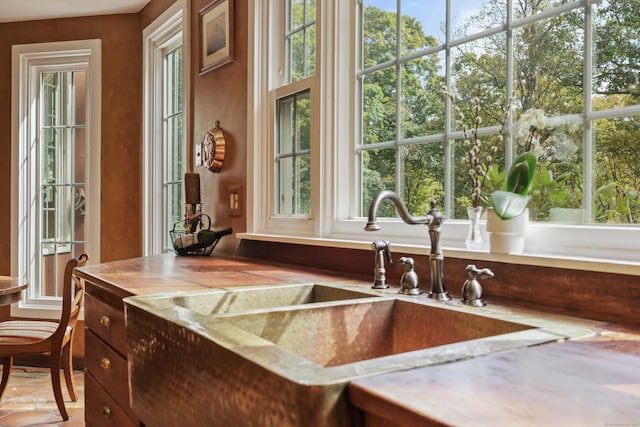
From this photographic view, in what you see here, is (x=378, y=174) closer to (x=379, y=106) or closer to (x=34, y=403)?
(x=379, y=106)

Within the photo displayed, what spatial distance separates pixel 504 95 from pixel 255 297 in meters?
0.88

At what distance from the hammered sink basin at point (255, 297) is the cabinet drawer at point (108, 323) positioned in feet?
0.95

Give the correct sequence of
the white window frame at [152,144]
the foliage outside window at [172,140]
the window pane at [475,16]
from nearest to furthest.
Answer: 1. the window pane at [475,16]
2. the foliage outside window at [172,140]
3. the white window frame at [152,144]

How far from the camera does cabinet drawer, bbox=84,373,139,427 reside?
5.29 feet

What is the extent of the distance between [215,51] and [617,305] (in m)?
2.41

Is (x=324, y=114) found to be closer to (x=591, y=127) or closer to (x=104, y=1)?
(x=591, y=127)

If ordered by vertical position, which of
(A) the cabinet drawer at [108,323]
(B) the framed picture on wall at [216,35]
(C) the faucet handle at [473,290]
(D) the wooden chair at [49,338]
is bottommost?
(D) the wooden chair at [49,338]

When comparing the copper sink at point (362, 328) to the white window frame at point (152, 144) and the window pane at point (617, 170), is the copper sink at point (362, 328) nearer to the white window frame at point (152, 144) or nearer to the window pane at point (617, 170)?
the window pane at point (617, 170)

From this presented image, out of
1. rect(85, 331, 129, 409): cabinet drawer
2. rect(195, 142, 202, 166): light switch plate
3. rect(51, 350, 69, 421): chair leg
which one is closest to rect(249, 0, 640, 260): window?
rect(195, 142, 202, 166): light switch plate

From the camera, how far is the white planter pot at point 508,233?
1.32 m

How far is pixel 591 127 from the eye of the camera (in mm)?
1322

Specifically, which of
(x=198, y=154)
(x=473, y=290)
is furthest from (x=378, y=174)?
(x=198, y=154)

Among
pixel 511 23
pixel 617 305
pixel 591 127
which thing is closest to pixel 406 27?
pixel 511 23

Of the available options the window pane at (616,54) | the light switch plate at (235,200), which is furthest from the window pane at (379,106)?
the light switch plate at (235,200)
